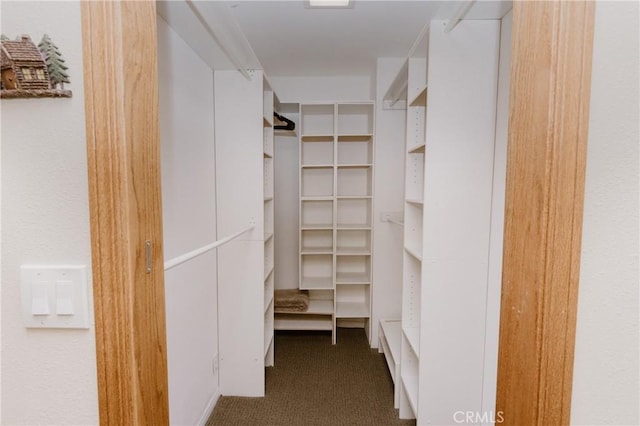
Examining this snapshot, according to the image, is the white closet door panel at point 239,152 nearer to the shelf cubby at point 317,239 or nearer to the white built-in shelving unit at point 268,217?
the white built-in shelving unit at point 268,217

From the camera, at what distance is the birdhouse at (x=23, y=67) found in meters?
0.59

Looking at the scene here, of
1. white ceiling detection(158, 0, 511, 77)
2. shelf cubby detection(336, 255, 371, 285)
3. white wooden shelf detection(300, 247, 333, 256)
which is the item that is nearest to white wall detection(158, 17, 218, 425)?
white ceiling detection(158, 0, 511, 77)

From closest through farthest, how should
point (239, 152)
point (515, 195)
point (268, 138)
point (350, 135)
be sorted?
point (515, 195) < point (239, 152) < point (268, 138) < point (350, 135)

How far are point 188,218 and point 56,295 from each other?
3.87 ft

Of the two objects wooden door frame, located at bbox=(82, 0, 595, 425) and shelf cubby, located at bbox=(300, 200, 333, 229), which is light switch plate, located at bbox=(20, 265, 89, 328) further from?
shelf cubby, located at bbox=(300, 200, 333, 229)

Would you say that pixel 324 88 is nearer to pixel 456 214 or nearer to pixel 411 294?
pixel 456 214

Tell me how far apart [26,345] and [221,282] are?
1602 mm

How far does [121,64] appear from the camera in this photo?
598mm

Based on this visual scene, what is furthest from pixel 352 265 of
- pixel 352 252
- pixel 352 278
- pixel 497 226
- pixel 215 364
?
pixel 497 226

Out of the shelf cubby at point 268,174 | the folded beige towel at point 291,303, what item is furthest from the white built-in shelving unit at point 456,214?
the folded beige towel at point 291,303

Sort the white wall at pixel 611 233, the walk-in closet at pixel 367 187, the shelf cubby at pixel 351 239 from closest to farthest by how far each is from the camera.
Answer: the white wall at pixel 611 233 < the walk-in closet at pixel 367 187 < the shelf cubby at pixel 351 239

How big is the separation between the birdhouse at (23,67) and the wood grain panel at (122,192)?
9cm

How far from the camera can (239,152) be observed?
2188mm

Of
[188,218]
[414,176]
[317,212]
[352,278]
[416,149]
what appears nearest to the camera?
[188,218]
